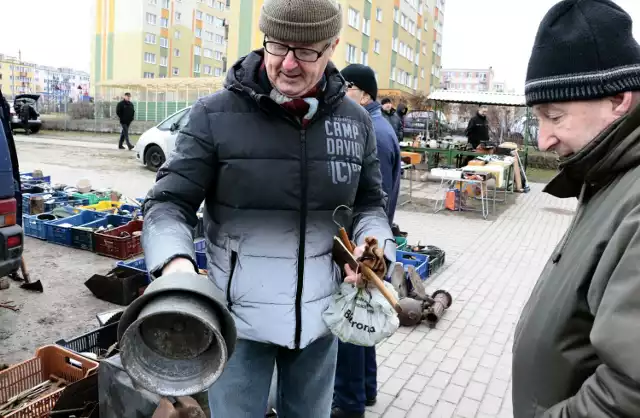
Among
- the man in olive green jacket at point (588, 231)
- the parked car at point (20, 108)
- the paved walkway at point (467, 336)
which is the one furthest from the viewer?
the parked car at point (20, 108)

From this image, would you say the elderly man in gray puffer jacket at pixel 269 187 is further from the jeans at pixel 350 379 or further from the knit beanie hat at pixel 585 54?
the jeans at pixel 350 379

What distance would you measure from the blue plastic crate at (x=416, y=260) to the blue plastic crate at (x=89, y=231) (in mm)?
3820

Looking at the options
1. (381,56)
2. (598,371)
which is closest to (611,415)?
(598,371)

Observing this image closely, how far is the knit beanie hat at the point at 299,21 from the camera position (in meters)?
1.84

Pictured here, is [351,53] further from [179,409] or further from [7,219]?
[179,409]

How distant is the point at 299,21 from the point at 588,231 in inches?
44.3

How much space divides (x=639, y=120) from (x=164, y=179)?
4.60 ft

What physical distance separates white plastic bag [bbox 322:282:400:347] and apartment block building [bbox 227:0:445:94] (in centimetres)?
2593

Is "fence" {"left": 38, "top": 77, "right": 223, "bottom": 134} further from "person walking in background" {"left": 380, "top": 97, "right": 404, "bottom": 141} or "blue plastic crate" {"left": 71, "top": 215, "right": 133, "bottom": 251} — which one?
"blue plastic crate" {"left": 71, "top": 215, "right": 133, "bottom": 251}

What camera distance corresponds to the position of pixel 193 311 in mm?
1289

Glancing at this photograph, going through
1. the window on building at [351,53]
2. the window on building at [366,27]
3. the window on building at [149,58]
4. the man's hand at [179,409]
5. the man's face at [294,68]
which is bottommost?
the man's hand at [179,409]

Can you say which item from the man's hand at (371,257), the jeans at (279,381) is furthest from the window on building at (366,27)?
the man's hand at (371,257)

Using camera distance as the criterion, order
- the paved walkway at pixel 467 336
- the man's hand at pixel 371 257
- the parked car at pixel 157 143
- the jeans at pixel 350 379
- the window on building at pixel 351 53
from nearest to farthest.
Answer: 1. the man's hand at pixel 371 257
2. the jeans at pixel 350 379
3. the paved walkway at pixel 467 336
4. the parked car at pixel 157 143
5. the window on building at pixel 351 53

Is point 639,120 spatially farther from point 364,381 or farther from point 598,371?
point 364,381
